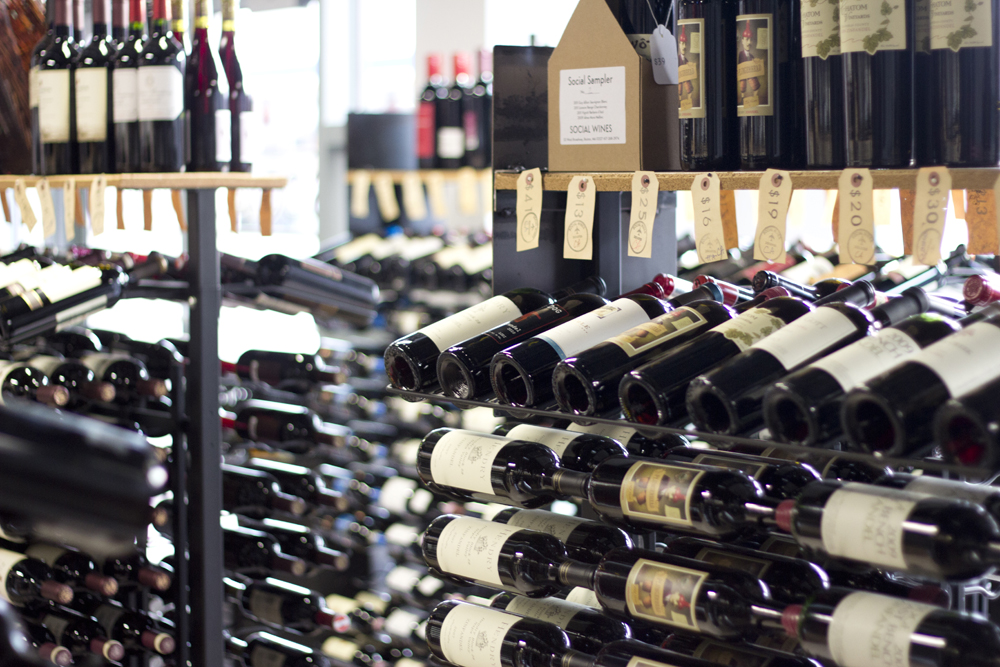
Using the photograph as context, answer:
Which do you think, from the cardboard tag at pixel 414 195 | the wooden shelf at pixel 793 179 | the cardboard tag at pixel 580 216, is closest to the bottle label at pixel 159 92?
the wooden shelf at pixel 793 179

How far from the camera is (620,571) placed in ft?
4.34

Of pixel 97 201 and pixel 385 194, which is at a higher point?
pixel 385 194

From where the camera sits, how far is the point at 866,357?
1076 mm

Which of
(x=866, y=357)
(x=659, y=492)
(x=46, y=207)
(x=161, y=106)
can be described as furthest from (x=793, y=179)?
(x=46, y=207)

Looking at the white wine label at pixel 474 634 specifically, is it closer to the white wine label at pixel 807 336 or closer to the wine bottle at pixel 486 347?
the wine bottle at pixel 486 347

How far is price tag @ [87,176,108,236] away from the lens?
6.63 feet

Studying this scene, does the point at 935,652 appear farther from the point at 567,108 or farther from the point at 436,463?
the point at 567,108

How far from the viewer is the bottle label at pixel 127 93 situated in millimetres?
2061

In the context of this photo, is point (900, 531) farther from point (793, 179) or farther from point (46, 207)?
point (46, 207)

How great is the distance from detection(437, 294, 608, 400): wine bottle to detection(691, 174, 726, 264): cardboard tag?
0.22m

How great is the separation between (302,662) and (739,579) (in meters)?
1.37

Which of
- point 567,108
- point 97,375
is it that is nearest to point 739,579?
point 567,108

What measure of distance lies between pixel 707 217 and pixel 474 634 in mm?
698

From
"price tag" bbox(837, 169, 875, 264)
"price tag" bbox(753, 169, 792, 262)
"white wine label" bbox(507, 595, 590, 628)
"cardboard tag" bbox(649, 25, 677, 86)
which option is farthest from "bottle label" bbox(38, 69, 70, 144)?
"price tag" bbox(837, 169, 875, 264)
